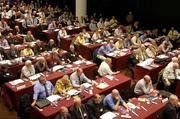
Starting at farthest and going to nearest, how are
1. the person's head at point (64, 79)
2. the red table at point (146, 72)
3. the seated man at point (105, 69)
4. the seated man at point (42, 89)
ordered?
the red table at point (146, 72) → the seated man at point (105, 69) → the person's head at point (64, 79) → the seated man at point (42, 89)

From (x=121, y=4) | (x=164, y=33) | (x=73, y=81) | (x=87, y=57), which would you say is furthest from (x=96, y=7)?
(x=73, y=81)

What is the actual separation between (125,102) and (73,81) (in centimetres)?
179

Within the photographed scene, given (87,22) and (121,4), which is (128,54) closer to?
(87,22)

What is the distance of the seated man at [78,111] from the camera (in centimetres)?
679

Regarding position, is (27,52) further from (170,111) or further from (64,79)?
(170,111)

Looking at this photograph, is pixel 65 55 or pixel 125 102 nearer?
pixel 125 102

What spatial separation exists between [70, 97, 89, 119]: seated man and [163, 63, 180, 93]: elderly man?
3.12 meters

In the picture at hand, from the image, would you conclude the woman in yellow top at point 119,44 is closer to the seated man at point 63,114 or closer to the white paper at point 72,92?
the white paper at point 72,92

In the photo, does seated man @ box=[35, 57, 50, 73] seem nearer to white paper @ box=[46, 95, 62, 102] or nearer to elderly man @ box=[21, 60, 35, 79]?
elderly man @ box=[21, 60, 35, 79]

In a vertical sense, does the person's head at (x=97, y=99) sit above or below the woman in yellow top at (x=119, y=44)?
below

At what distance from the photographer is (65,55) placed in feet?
35.9

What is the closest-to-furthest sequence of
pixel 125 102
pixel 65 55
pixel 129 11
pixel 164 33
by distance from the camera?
pixel 125 102 → pixel 65 55 → pixel 164 33 → pixel 129 11

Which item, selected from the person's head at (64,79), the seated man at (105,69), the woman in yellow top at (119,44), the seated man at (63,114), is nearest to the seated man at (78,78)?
the person's head at (64,79)

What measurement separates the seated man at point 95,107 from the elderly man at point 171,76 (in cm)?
272
